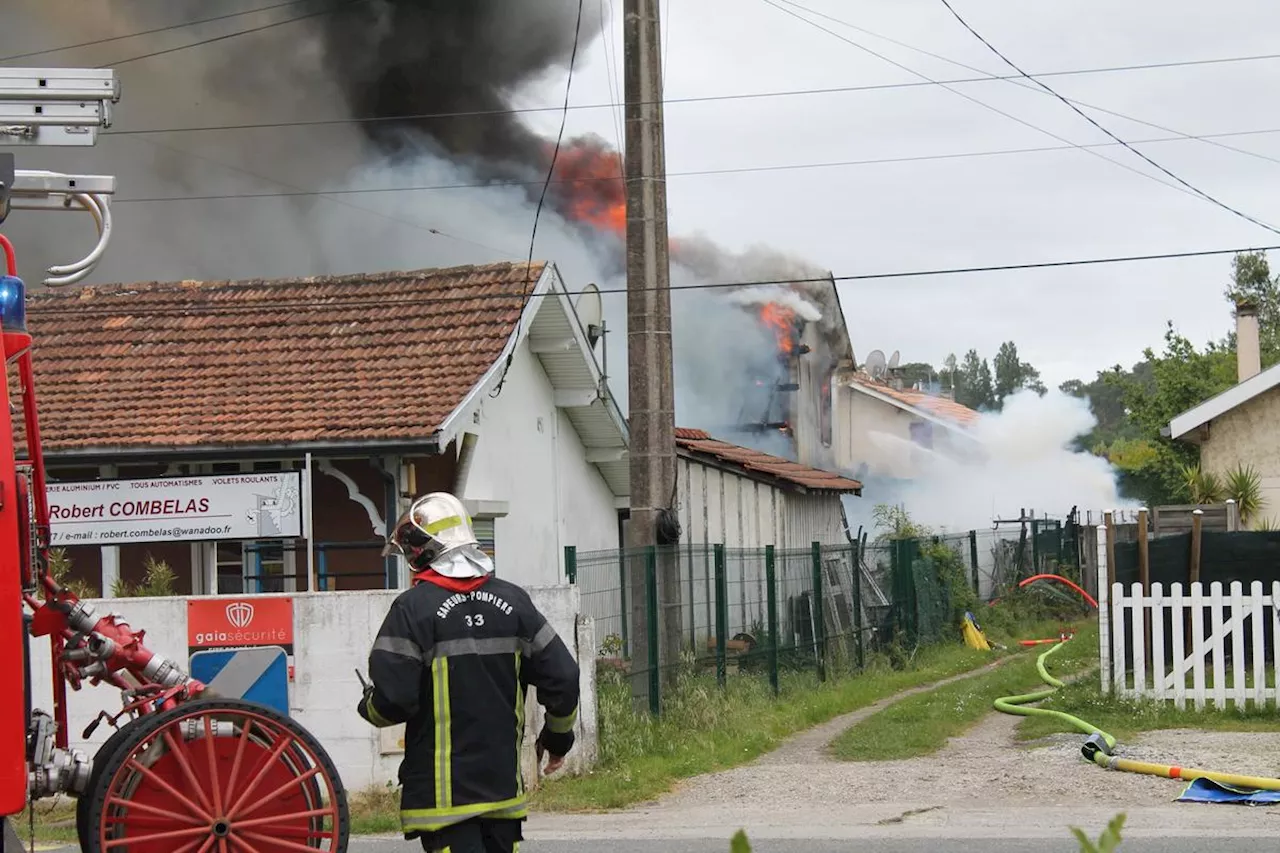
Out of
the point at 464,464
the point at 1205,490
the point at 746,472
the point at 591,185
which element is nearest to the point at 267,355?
the point at 464,464

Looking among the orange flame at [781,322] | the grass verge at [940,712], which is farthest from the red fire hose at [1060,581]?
the orange flame at [781,322]

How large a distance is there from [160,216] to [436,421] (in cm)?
1623

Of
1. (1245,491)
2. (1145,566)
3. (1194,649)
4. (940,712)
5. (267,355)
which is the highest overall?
(267,355)

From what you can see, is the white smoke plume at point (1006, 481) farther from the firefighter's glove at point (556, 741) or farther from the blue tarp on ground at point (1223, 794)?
the firefighter's glove at point (556, 741)

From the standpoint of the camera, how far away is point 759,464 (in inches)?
918

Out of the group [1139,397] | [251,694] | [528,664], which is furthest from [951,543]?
[1139,397]

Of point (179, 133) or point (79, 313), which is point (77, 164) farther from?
point (79, 313)

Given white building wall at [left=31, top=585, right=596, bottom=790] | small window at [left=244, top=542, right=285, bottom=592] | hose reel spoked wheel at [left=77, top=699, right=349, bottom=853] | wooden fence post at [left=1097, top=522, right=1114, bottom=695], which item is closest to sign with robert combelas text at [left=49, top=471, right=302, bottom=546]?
small window at [left=244, top=542, right=285, bottom=592]

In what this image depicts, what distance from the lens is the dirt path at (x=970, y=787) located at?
30.3ft

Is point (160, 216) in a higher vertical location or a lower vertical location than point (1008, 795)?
higher

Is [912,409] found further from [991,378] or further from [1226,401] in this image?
[991,378]

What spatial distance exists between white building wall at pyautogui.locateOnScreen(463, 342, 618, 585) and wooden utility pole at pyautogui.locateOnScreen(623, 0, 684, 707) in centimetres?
329

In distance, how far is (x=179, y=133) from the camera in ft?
96.6

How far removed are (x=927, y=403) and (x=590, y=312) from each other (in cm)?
3480
